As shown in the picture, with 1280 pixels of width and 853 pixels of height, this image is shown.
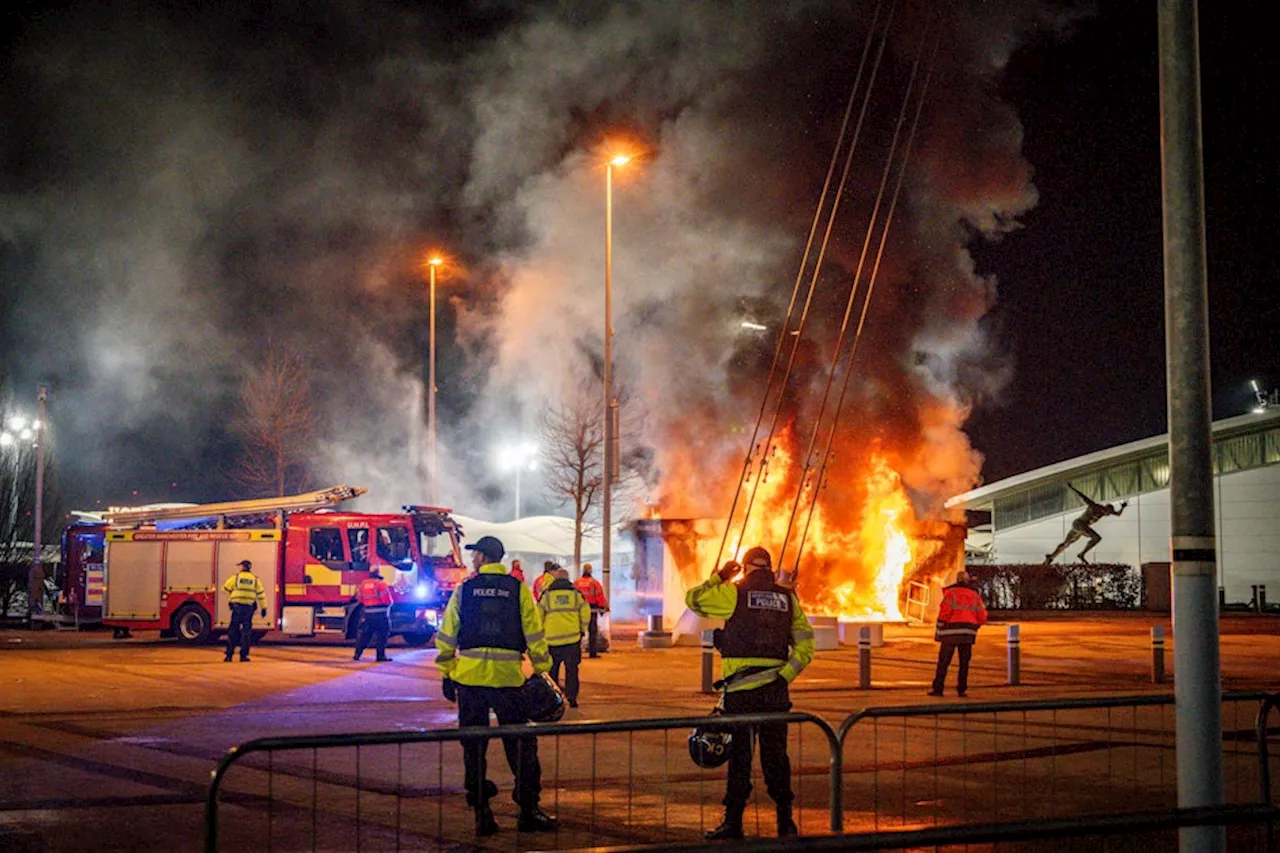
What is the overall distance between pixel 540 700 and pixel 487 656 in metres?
0.43

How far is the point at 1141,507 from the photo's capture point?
1868 inches

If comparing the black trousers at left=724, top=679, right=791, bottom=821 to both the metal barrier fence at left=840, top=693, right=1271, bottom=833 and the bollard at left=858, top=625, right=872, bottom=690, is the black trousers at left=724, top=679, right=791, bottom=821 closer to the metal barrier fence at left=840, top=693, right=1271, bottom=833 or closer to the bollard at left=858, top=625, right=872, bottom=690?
the metal barrier fence at left=840, top=693, right=1271, bottom=833

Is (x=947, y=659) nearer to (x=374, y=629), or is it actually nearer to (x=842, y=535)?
(x=374, y=629)

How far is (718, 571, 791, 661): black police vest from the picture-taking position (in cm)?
778

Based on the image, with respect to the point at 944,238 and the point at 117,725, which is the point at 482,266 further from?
the point at 117,725

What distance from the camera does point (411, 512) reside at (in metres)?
24.8

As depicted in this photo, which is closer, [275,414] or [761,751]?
[761,751]

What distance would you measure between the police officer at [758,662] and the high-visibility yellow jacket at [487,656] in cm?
96

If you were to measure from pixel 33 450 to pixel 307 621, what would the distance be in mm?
22252

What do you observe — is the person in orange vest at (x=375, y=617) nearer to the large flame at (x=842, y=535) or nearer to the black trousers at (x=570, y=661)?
the black trousers at (x=570, y=661)

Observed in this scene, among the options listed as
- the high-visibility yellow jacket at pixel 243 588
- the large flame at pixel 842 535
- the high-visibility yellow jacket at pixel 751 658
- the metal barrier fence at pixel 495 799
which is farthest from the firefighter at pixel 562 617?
the large flame at pixel 842 535

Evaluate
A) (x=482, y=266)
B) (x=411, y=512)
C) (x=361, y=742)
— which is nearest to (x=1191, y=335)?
(x=361, y=742)

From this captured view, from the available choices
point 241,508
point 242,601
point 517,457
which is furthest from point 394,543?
point 517,457

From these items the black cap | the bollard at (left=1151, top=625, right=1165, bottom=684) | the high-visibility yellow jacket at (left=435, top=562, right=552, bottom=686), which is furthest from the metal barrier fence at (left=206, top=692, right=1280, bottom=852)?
the bollard at (left=1151, top=625, right=1165, bottom=684)
